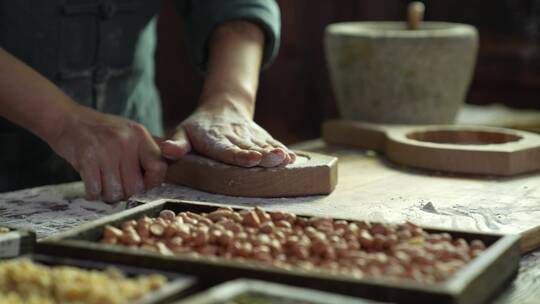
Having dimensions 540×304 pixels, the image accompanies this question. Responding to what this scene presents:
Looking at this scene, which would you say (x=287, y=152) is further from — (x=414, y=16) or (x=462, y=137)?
(x=414, y=16)

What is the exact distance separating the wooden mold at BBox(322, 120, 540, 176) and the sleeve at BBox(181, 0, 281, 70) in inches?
13.6

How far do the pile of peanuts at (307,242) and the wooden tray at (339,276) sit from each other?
0.03m

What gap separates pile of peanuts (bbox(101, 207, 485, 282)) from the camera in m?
1.29

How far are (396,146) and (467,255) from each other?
3.81 feet

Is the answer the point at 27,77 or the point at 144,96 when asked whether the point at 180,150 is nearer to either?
the point at 27,77

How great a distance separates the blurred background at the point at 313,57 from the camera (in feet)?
17.9

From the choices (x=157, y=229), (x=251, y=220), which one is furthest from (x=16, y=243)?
(x=251, y=220)

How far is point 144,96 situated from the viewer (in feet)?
9.20

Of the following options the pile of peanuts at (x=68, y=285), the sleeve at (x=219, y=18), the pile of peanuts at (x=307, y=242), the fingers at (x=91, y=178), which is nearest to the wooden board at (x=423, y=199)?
the fingers at (x=91, y=178)

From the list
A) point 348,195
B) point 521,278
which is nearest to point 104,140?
point 348,195

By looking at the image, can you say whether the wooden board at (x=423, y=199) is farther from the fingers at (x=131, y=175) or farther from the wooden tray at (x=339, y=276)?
the wooden tray at (x=339, y=276)

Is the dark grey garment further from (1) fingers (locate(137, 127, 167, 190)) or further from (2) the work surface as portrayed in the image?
(1) fingers (locate(137, 127, 167, 190))

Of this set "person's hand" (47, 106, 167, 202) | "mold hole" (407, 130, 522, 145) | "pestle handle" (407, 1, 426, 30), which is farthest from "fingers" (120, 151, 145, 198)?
"pestle handle" (407, 1, 426, 30)

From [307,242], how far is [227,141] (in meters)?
0.78
